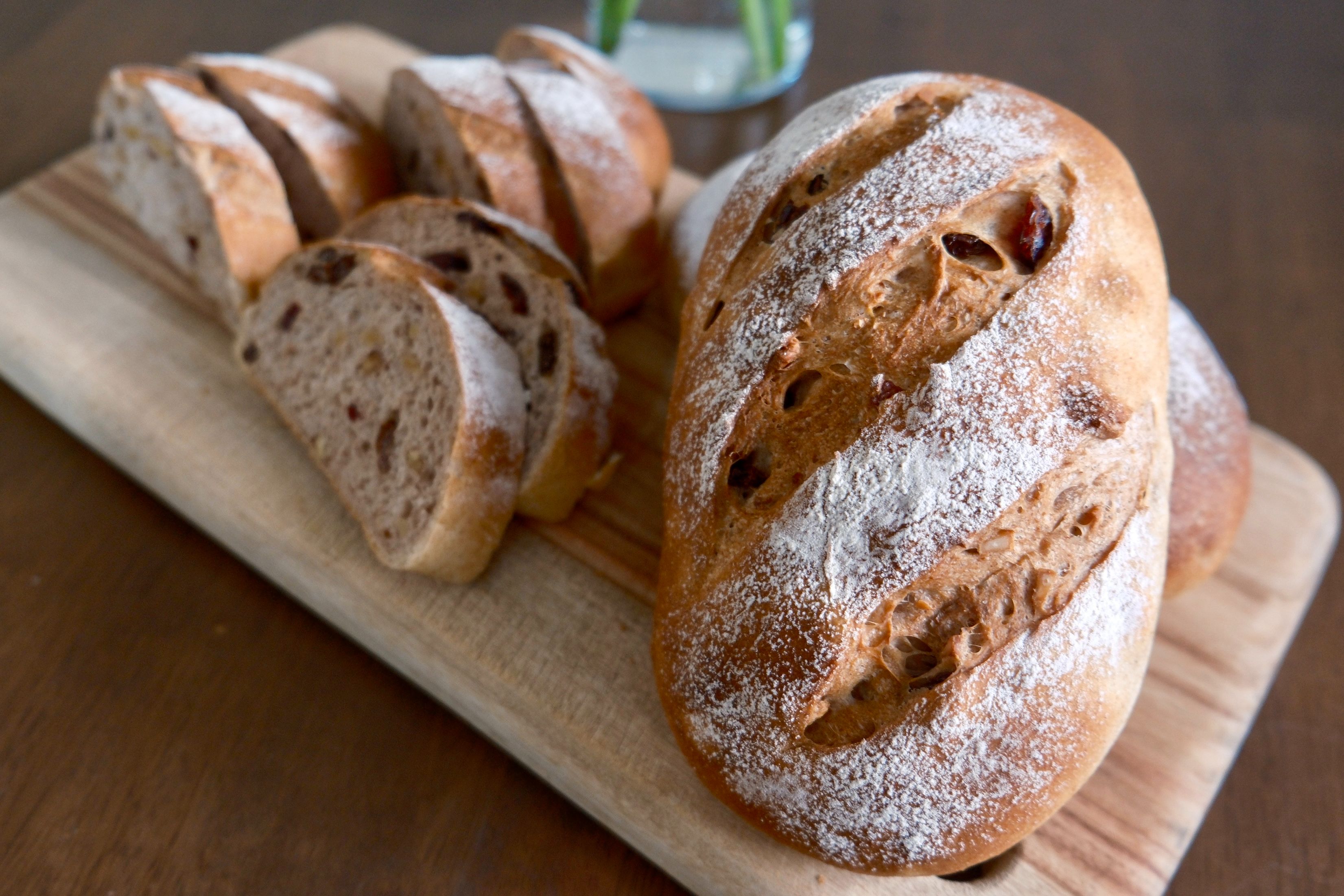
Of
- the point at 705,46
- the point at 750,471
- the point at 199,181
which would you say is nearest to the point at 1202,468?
the point at 750,471

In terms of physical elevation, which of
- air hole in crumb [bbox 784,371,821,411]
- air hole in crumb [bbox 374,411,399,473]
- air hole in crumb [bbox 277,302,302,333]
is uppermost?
air hole in crumb [bbox 784,371,821,411]

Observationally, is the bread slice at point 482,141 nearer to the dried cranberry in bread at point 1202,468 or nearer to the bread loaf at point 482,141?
the bread loaf at point 482,141

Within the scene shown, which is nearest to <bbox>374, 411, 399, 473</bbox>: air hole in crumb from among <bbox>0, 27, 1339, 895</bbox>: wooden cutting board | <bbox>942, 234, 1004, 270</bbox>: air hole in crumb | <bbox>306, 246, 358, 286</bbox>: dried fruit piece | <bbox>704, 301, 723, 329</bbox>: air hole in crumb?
<bbox>0, 27, 1339, 895</bbox>: wooden cutting board

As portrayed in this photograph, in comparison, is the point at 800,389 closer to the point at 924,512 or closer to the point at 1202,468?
the point at 924,512

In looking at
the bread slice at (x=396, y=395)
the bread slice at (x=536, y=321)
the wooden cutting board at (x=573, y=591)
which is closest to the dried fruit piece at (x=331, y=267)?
the bread slice at (x=396, y=395)

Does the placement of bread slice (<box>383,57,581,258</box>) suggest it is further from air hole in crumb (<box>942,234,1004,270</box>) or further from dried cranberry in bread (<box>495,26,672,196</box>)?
air hole in crumb (<box>942,234,1004,270</box>)

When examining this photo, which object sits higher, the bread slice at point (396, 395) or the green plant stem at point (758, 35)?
the green plant stem at point (758, 35)
